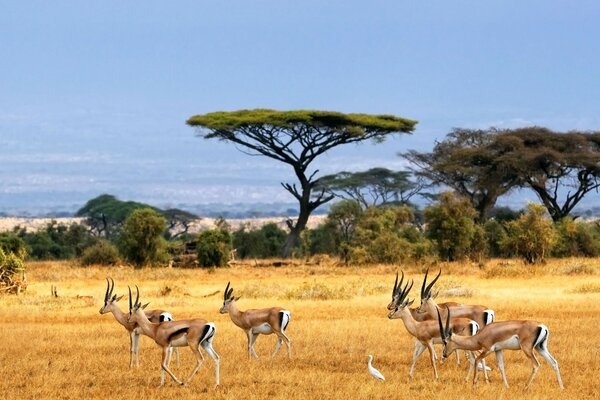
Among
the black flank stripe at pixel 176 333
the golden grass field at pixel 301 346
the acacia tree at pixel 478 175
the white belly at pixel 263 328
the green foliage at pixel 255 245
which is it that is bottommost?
the green foliage at pixel 255 245

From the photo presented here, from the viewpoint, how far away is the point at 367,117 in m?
43.1

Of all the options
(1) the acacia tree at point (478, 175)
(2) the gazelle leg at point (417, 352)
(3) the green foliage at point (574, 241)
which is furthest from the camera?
(1) the acacia tree at point (478, 175)

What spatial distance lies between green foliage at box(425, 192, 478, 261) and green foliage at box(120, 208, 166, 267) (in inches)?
407

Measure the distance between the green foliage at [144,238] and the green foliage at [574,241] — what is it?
15.9 m

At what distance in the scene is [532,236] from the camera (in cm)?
3328

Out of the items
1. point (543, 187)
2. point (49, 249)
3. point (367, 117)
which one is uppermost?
point (367, 117)

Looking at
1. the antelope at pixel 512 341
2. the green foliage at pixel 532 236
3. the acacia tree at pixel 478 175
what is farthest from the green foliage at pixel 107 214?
the antelope at pixel 512 341

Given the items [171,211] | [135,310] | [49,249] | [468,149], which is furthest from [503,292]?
[171,211]

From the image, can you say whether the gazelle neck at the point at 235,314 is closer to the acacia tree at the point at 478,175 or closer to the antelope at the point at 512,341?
the antelope at the point at 512,341

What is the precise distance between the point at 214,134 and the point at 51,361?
102 ft

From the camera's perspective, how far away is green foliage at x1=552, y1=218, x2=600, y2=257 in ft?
126

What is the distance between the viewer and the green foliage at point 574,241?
38.4m

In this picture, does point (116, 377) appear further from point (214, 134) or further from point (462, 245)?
point (214, 134)

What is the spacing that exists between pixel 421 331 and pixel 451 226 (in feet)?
77.7
